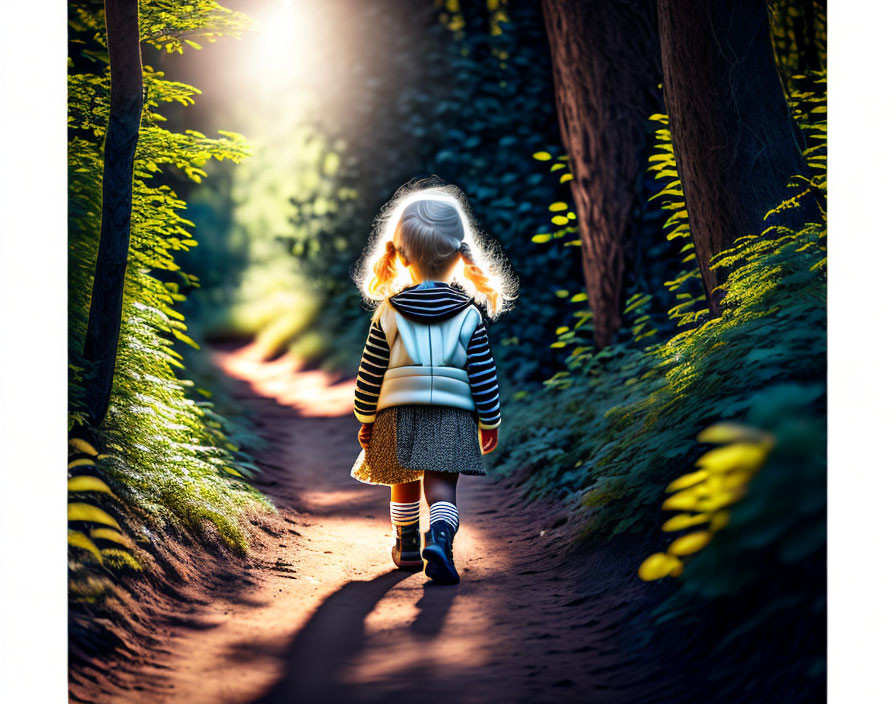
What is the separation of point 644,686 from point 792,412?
38.3 inches

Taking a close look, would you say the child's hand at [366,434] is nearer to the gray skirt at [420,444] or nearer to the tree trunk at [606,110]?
the gray skirt at [420,444]

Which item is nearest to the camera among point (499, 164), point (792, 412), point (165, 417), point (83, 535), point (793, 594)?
point (792, 412)

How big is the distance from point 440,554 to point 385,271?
1332 millimetres

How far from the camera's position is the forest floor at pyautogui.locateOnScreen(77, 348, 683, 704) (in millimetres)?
2459

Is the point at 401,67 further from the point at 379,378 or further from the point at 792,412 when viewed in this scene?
the point at 792,412

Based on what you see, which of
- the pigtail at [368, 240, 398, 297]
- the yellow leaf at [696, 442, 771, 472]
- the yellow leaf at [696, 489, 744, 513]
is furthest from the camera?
the pigtail at [368, 240, 398, 297]

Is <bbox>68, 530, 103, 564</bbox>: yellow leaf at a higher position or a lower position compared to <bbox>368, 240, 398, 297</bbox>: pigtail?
lower

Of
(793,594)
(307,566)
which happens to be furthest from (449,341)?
(793,594)

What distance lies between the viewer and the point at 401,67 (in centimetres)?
968

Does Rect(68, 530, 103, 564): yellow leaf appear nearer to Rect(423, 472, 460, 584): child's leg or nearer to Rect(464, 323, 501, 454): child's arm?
Rect(423, 472, 460, 584): child's leg

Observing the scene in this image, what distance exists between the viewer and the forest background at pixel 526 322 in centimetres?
286

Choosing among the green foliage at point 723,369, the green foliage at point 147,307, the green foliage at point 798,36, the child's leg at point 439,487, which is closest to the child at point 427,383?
the child's leg at point 439,487

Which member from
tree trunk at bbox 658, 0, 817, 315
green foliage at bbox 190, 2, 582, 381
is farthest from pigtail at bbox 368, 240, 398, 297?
green foliage at bbox 190, 2, 582, 381

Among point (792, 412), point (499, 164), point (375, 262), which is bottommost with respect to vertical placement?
point (792, 412)
